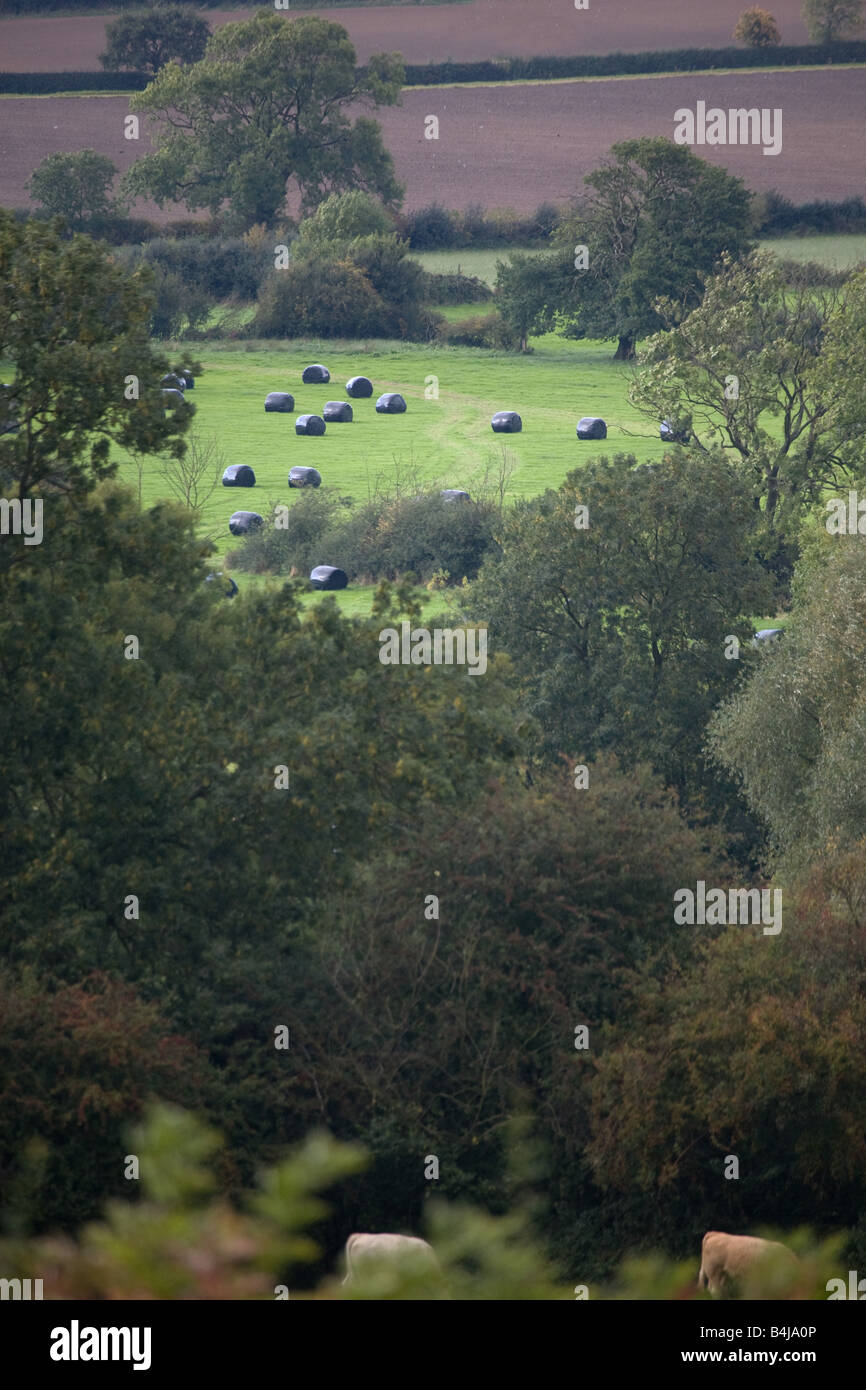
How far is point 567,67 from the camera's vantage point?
426 feet


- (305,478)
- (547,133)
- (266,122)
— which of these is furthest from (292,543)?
(266,122)

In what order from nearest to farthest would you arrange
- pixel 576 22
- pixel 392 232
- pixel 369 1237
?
pixel 369 1237
pixel 392 232
pixel 576 22

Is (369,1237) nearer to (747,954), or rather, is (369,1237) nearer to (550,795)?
(747,954)

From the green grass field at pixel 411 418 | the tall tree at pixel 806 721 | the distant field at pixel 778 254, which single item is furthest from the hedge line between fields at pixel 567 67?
the tall tree at pixel 806 721

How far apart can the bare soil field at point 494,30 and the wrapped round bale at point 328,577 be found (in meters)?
86.8

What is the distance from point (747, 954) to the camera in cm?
2052

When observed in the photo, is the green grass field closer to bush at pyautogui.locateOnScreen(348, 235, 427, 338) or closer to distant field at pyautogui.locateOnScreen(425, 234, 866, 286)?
bush at pyautogui.locateOnScreen(348, 235, 427, 338)

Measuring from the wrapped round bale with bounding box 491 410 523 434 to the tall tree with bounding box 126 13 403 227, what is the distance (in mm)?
52414

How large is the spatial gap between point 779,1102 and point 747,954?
2570 millimetres

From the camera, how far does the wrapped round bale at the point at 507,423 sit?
79062mm

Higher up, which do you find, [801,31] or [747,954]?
[801,31]

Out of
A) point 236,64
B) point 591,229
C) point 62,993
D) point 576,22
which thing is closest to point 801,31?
point 576,22

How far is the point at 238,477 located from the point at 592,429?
18.7m

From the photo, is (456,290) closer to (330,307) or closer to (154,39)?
(330,307)
